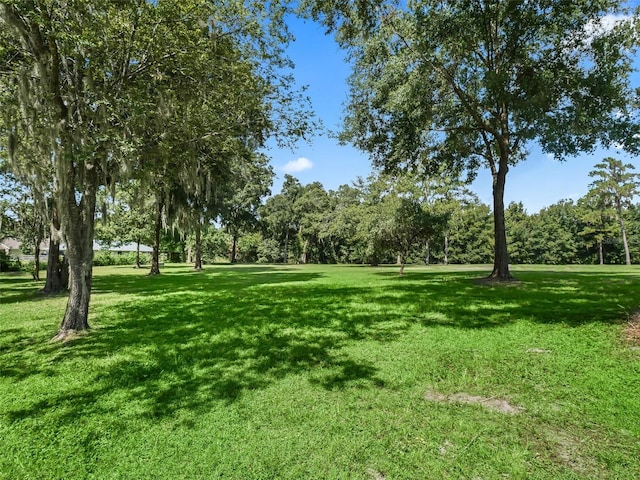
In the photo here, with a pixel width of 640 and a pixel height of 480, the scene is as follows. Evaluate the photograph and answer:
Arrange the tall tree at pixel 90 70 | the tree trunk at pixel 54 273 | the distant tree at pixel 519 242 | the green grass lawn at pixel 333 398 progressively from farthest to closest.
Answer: the distant tree at pixel 519 242, the tree trunk at pixel 54 273, the tall tree at pixel 90 70, the green grass lawn at pixel 333 398

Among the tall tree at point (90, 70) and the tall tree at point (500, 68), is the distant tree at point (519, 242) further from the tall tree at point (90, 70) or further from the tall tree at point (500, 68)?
the tall tree at point (90, 70)

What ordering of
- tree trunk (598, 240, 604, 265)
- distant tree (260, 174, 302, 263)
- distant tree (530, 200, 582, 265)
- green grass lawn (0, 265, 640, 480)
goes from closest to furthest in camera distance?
green grass lawn (0, 265, 640, 480)
tree trunk (598, 240, 604, 265)
distant tree (530, 200, 582, 265)
distant tree (260, 174, 302, 263)

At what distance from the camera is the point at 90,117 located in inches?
275

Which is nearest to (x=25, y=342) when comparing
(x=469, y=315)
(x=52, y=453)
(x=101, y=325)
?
(x=101, y=325)

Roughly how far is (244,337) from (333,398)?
2711mm

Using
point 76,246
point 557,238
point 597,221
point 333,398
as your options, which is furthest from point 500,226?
point 557,238

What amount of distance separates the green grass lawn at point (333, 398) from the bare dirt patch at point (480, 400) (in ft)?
0.07

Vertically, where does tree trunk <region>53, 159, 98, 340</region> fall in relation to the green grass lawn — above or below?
above

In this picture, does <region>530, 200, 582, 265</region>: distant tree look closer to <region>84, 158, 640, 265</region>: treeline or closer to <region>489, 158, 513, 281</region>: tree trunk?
<region>84, 158, 640, 265</region>: treeline

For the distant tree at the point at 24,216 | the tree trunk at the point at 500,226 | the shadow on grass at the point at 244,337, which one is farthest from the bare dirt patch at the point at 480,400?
the distant tree at the point at 24,216

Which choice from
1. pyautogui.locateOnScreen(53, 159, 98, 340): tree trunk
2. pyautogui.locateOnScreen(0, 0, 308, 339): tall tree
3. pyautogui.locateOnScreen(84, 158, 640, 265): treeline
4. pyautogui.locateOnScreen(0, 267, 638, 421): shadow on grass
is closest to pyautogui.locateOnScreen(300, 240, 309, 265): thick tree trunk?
pyautogui.locateOnScreen(84, 158, 640, 265): treeline

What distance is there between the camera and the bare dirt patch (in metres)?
3.26

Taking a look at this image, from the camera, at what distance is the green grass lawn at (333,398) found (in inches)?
102

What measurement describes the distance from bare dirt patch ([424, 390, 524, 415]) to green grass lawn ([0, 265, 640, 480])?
0.07ft
